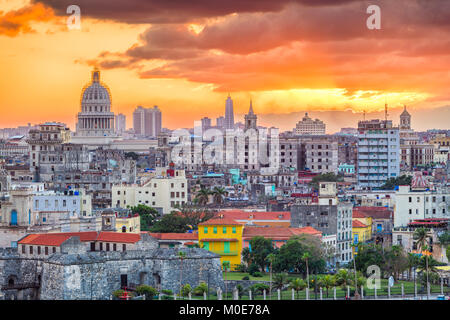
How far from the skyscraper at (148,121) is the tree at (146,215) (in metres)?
108

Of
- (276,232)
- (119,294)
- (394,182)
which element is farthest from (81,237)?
(394,182)

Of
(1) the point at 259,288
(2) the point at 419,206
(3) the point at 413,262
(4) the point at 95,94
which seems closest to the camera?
(1) the point at 259,288

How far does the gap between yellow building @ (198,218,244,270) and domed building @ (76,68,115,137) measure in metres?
92.4

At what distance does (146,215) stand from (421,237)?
16919mm

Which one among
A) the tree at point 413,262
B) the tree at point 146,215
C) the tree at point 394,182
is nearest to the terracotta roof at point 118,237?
the tree at point 413,262

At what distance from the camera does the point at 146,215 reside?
2197 inches

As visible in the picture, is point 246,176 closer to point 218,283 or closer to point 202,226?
point 202,226

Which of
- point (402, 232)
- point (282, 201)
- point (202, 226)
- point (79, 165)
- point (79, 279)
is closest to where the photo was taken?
point (79, 279)

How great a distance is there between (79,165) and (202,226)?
48.2 m

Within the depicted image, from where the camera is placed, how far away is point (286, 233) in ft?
149

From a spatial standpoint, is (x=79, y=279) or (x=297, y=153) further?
(x=297, y=153)

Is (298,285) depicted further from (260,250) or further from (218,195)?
(218,195)

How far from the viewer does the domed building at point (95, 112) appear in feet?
445
